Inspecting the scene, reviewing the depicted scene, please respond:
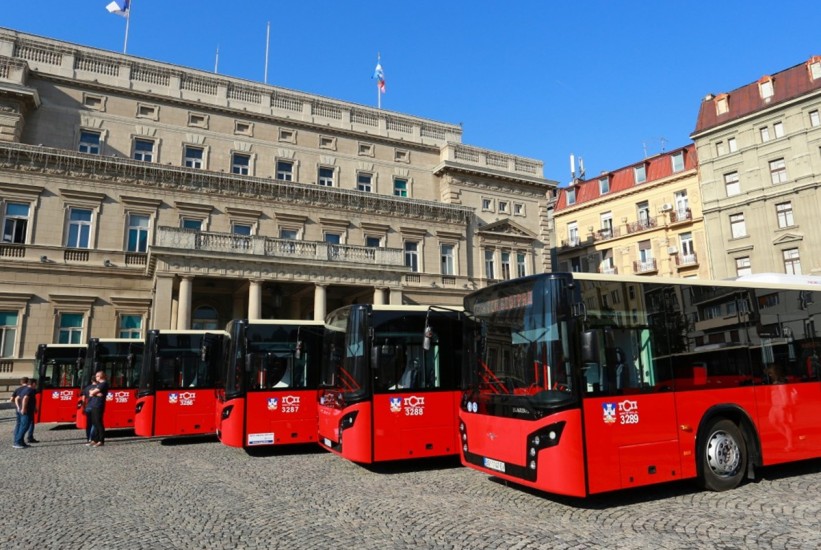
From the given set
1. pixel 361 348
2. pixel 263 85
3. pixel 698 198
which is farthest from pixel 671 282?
pixel 698 198

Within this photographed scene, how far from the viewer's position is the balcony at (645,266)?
3959cm

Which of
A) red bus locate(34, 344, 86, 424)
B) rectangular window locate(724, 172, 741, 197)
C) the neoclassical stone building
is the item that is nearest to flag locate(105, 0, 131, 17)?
the neoclassical stone building

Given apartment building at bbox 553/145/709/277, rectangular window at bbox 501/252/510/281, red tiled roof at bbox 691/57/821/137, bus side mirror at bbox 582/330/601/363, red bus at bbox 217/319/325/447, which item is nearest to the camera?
bus side mirror at bbox 582/330/601/363

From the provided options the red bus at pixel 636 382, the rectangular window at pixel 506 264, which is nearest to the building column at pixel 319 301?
the rectangular window at pixel 506 264

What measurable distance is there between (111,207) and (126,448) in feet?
55.6

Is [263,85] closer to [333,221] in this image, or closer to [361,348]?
[333,221]

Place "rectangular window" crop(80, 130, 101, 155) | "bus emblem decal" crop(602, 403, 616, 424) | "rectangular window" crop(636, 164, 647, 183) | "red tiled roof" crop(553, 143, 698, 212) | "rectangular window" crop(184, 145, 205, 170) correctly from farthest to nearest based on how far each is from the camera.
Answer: "rectangular window" crop(636, 164, 647, 183), "red tiled roof" crop(553, 143, 698, 212), "rectangular window" crop(184, 145, 205, 170), "rectangular window" crop(80, 130, 101, 155), "bus emblem decal" crop(602, 403, 616, 424)

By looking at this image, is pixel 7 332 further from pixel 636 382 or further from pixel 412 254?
pixel 636 382

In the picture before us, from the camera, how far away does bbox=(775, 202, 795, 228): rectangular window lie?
32469 mm

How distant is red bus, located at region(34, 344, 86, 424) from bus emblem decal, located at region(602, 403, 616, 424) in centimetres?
1783

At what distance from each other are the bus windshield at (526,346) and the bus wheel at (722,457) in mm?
2466

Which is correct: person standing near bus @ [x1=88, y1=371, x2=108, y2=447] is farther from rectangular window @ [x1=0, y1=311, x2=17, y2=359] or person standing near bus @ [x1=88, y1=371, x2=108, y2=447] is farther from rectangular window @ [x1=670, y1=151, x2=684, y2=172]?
rectangular window @ [x1=670, y1=151, x2=684, y2=172]

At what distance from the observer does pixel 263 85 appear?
31.5 meters

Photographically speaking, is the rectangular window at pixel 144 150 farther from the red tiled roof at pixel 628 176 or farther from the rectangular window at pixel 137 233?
the red tiled roof at pixel 628 176
